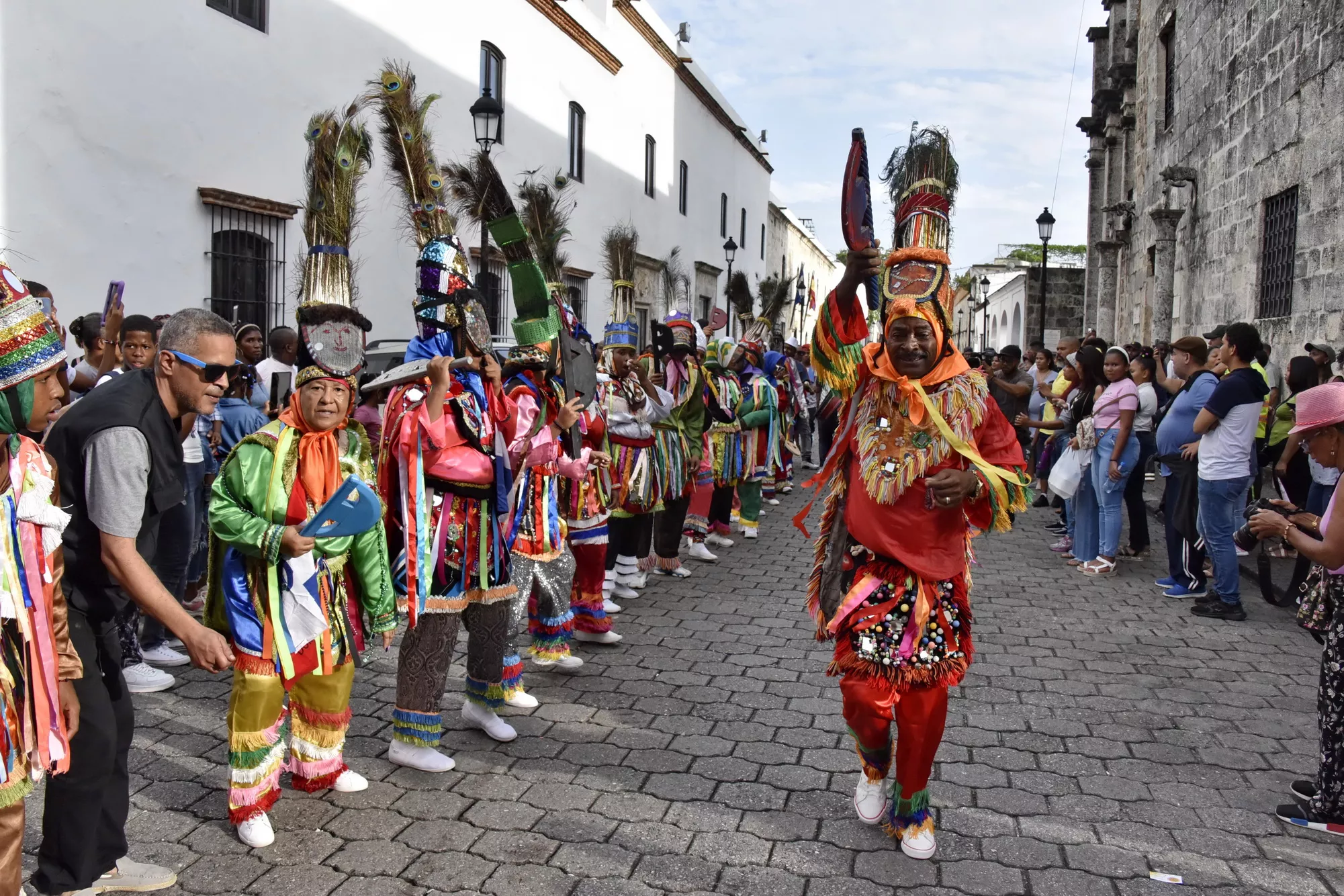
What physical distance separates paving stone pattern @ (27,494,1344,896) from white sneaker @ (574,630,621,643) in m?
0.06

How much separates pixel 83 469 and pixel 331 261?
1.68 m

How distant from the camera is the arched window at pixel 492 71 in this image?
1625 centimetres

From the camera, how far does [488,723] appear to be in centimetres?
459

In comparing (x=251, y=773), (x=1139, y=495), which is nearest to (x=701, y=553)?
(x=1139, y=495)

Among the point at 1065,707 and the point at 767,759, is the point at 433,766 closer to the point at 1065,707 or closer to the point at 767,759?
the point at 767,759

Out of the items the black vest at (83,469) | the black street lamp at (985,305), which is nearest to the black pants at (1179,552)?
the black vest at (83,469)

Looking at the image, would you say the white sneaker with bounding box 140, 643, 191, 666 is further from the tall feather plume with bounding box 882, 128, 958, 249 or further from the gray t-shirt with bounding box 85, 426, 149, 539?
the tall feather plume with bounding box 882, 128, 958, 249

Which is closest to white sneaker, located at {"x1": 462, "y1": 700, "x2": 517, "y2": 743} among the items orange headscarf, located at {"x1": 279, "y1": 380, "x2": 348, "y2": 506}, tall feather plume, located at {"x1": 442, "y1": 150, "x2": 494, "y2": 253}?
orange headscarf, located at {"x1": 279, "y1": 380, "x2": 348, "y2": 506}

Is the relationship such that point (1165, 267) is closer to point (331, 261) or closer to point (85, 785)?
point (331, 261)

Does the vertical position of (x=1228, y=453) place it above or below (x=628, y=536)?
above

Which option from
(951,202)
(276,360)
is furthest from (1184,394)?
(276,360)

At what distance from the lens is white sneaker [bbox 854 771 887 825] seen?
369 centimetres

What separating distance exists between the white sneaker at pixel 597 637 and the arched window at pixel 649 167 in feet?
64.8

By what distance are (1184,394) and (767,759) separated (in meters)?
5.16
